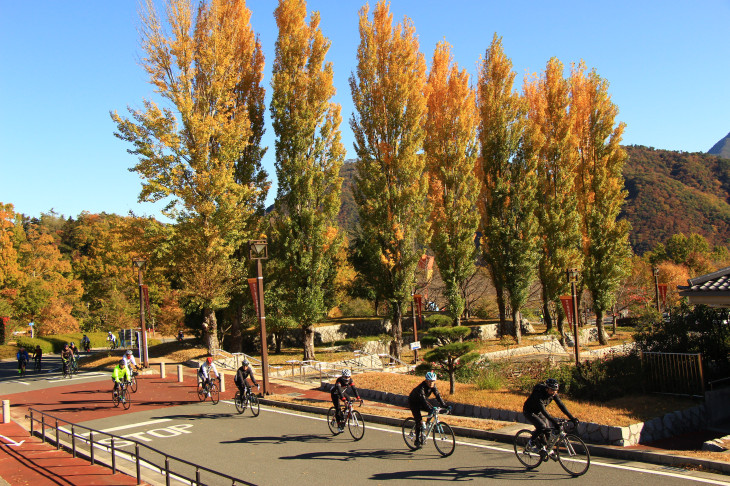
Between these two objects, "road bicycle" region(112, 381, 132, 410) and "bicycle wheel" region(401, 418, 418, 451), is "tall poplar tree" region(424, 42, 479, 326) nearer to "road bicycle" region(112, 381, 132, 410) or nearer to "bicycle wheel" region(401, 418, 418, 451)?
"road bicycle" region(112, 381, 132, 410)

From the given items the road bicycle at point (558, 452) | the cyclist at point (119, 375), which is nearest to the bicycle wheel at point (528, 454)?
the road bicycle at point (558, 452)

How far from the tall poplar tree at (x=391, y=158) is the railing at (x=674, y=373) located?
13.1 metres

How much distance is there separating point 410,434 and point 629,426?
4394 mm

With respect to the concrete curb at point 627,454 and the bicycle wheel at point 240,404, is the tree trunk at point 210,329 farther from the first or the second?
the concrete curb at point 627,454

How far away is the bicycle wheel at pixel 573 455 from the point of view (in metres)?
8.64

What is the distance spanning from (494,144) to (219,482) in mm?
26821

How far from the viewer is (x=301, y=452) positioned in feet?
36.0

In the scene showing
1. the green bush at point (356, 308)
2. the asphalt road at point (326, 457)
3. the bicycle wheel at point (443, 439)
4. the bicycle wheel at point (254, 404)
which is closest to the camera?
the asphalt road at point (326, 457)

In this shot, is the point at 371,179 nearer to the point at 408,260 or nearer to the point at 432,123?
the point at 408,260

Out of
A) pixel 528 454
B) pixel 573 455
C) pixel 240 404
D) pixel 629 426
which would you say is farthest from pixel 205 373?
pixel 629 426

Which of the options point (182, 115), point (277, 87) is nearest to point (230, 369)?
point (182, 115)

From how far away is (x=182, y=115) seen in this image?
84.8ft

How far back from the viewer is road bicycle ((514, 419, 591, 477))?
8.78m

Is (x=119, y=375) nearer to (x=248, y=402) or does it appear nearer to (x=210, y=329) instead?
(x=248, y=402)
